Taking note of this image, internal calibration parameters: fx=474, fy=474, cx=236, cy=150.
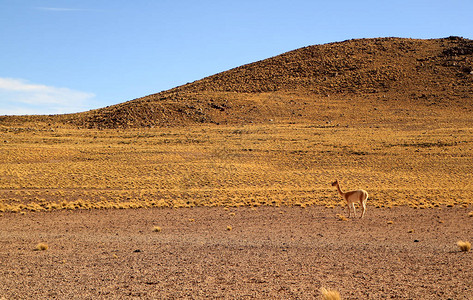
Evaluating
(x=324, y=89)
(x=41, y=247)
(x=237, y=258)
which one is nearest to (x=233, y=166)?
(x=41, y=247)

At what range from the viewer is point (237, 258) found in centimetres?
1259

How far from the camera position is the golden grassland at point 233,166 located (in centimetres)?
3014

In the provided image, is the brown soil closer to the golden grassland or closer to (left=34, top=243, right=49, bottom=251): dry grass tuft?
(left=34, top=243, right=49, bottom=251): dry grass tuft

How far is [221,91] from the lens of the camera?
9794cm

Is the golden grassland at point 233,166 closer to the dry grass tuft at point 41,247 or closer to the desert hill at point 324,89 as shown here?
the desert hill at point 324,89

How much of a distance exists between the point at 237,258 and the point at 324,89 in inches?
3372

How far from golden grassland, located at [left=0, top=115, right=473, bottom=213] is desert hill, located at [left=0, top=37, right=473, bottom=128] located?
27.1 feet

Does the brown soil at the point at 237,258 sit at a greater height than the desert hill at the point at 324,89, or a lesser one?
lesser

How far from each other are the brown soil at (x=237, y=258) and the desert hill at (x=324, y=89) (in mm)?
58659

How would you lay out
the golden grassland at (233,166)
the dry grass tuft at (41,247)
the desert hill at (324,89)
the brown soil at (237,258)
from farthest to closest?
the desert hill at (324,89)
the golden grassland at (233,166)
the dry grass tuft at (41,247)
the brown soil at (237,258)

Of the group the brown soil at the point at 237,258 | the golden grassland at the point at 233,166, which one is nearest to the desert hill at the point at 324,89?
the golden grassland at the point at 233,166

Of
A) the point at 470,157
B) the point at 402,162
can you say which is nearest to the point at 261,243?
the point at 402,162

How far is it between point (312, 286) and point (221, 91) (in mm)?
89667

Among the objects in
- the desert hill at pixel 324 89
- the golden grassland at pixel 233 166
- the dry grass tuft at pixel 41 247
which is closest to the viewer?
the dry grass tuft at pixel 41 247
